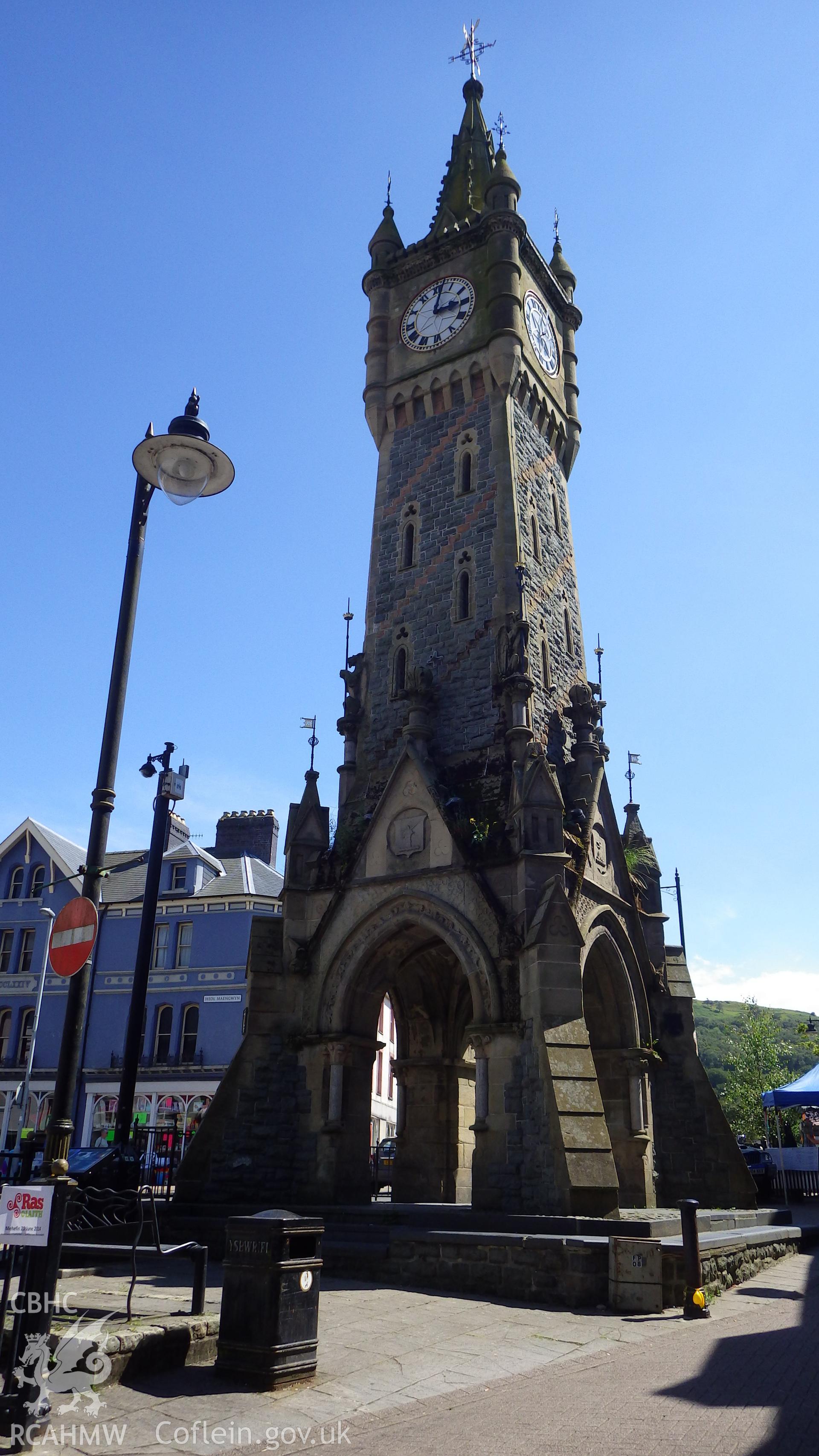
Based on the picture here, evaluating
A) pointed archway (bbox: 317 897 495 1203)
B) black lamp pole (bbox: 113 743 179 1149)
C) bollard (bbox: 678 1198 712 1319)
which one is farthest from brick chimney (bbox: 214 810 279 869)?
bollard (bbox: 678 1198 712 1319)

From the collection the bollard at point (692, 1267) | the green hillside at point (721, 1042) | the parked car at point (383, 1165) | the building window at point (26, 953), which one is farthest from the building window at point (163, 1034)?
the green hillside at point (721, 1042)

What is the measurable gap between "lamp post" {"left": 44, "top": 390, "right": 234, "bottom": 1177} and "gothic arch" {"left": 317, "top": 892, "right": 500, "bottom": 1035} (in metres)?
8.47

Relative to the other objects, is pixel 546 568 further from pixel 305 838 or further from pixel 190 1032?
pixel 190 1032

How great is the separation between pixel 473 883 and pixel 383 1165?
14.3m

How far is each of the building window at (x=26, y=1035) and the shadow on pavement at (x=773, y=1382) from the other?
31.3 meters

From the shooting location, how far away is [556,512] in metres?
23.8

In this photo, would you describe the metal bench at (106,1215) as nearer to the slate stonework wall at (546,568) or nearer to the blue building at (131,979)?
the slate stonework wall at (546,568)

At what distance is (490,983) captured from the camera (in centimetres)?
1611

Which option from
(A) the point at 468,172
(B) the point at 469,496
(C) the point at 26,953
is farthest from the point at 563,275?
(C) the point at 26,953

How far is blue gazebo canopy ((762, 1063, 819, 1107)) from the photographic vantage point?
23.9m

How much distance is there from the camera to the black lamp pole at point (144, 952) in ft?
48.5

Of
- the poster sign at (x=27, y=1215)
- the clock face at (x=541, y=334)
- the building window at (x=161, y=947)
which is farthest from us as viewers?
the building window at (x=161, y=947)

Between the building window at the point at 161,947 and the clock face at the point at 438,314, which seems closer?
the clock face at the point at 438,314

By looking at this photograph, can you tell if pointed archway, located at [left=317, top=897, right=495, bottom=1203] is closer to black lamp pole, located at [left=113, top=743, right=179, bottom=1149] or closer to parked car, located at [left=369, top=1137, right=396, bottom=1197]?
parked car, located at [left=369, top=1137, right=396, bottom=1197]
